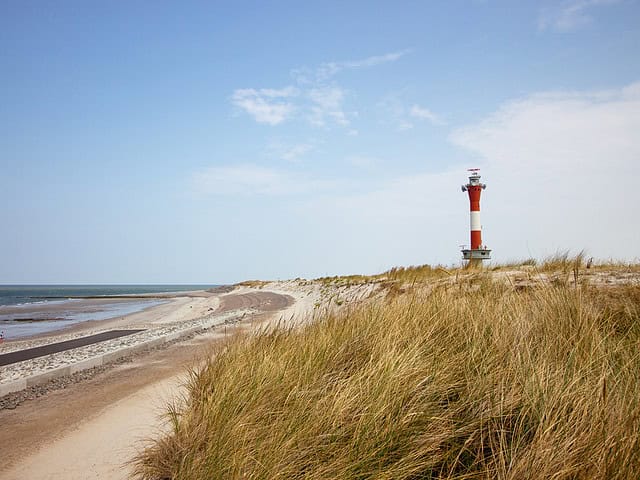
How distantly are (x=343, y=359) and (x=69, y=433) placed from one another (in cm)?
302

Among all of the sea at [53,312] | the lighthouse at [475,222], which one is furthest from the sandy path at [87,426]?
the lighthouse at [475,222]

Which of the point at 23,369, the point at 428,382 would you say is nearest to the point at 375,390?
the point at 428,382

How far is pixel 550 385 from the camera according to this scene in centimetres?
319

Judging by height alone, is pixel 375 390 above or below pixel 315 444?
above

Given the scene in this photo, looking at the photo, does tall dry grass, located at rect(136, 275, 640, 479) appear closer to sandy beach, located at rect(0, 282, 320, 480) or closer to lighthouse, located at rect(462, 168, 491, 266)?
sandy beach, located at rect(0, 282, 320, 480)

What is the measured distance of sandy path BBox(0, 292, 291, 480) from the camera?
393cm

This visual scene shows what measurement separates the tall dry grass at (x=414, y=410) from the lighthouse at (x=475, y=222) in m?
21.4

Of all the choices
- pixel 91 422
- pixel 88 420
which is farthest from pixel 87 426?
pixel 88 420

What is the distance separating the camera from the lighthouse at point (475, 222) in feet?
83.9

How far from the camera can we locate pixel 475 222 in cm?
2638

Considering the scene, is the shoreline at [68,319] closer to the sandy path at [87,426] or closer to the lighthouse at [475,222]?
the sandy path at [87,426]

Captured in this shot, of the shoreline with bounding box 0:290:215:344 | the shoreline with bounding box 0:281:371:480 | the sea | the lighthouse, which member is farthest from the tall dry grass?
the lighthouse

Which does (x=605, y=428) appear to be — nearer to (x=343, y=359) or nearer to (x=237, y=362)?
(x=343, y=359)

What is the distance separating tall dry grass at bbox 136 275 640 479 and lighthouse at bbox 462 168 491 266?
21.4m
